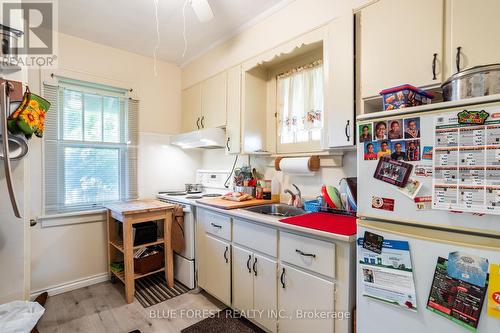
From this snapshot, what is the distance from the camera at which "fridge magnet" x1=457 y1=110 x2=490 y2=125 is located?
33.2 inches

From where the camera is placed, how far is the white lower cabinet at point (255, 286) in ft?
5.35

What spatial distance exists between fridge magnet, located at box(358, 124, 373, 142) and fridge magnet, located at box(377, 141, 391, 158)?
0.22ft

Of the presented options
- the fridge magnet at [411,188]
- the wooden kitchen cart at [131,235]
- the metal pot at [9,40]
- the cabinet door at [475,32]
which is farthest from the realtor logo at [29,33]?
the cabinet door at [475,32]

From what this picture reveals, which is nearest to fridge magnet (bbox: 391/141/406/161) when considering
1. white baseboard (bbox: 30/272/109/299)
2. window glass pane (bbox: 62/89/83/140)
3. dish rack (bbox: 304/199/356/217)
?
dish rack (bbox: 304/199/356/217)

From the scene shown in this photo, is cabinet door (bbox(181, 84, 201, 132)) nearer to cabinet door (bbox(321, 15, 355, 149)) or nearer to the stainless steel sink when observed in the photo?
the stainless steel sink

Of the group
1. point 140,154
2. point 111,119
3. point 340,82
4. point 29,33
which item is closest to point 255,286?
point 340,82

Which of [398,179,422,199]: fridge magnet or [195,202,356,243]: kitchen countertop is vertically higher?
[398,179,422,199]: fridge magnet

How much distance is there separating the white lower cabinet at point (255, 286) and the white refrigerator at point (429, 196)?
0.63 metres

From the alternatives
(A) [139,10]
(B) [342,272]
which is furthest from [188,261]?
(A) [139,10]

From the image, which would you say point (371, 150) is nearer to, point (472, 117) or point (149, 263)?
point (472, 117)

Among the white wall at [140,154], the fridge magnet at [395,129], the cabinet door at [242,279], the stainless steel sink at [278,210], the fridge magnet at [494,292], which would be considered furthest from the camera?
the white wall at [140,154]

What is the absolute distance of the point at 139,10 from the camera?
206 cm

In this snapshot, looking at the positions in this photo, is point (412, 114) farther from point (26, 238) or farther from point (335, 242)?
point (26, 238)

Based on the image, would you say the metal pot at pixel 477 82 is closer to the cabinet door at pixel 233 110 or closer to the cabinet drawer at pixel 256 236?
the cabinet drawer at pixel 256 236
